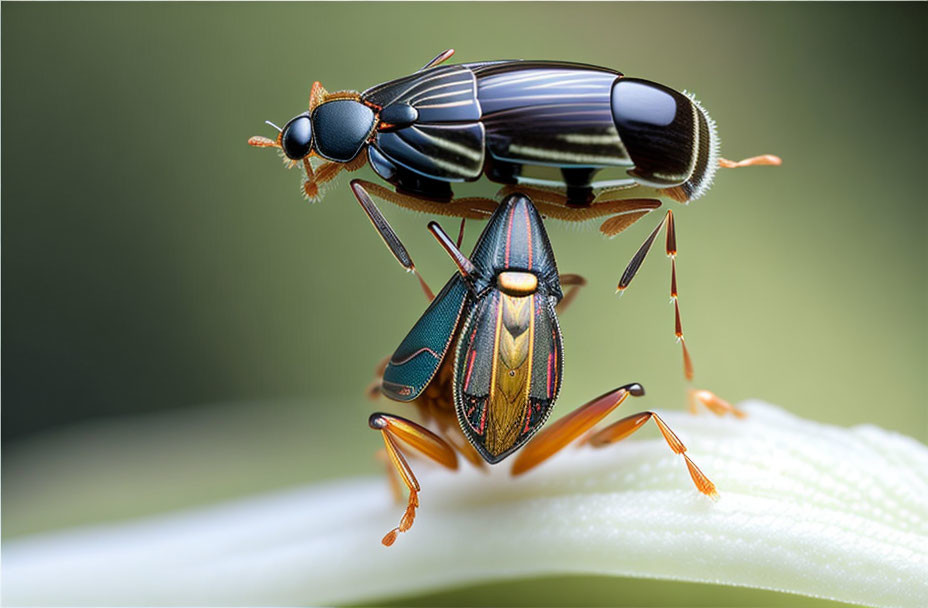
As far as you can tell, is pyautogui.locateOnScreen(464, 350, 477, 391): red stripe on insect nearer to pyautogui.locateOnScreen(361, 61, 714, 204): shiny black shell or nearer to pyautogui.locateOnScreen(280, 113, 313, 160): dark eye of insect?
pyautogui.locateOnScreen(361, 61, 714, 204): shiny black shell

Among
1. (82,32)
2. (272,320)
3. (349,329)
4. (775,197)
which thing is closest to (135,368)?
(272,320)

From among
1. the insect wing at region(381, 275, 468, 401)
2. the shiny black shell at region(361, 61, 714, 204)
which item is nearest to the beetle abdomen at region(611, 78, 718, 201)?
the shiny black shell at region(361, 61, 714, 204)

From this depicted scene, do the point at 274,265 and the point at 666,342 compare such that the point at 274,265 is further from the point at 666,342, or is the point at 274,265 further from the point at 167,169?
the point at 666,342

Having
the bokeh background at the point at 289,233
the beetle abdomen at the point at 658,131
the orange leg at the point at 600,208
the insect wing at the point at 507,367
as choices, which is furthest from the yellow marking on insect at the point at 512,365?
the bokeh background at the point at 289,233

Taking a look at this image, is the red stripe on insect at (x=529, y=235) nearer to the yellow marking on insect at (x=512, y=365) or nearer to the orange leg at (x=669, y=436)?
the yellow marking on insect at (x=512, y=365)

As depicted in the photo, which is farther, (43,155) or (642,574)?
(43,155)

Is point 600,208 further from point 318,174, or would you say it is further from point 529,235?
point 318,174
